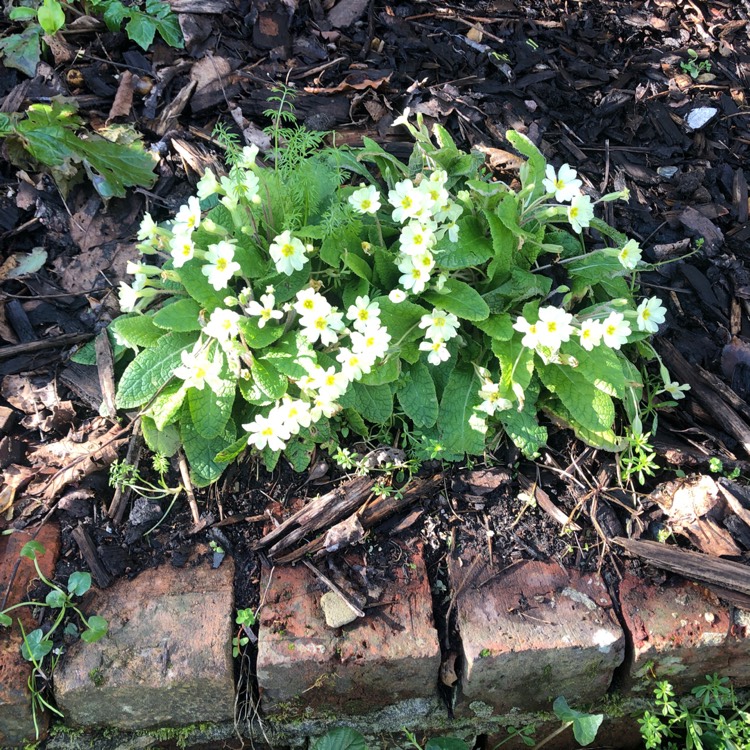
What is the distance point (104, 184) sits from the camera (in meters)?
3.29

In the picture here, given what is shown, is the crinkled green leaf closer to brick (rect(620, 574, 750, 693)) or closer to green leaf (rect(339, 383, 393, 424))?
green leaf (rect(339, 383, 393, 424))

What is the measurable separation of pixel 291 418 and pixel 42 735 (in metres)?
1.47

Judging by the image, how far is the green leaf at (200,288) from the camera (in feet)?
8.59

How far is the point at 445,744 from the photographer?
2635 mm

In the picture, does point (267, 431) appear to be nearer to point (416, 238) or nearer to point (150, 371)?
point (150, 371)

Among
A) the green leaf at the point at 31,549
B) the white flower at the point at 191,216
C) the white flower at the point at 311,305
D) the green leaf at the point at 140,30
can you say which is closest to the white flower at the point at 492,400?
the white flower at the point at 311,305

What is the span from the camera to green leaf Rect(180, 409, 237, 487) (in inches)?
108

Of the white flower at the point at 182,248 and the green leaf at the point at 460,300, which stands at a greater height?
the white flower at the point at 182,248

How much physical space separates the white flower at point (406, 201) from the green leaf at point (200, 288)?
0.73 metres

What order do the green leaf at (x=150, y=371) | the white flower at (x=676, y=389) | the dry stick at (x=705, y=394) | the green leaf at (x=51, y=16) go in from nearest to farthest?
the green leaf at (x=150, y=371), the white flower at (x=676, y=389), the dry stick at (x=705, y=394), the green leaf at (x=51, y=16)

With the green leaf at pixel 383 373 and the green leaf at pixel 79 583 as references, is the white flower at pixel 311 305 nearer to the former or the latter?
the green leaf at pixel 383 373

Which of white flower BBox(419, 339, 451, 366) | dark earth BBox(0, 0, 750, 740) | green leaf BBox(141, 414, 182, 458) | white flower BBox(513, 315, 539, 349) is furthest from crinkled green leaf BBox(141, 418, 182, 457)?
white flower BBox(513, 315, 539, 349)

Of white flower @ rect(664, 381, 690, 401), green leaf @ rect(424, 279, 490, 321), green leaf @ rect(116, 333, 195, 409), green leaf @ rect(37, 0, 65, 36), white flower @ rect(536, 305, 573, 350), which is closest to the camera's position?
white flower @ rect(536, 305, 573, 350)

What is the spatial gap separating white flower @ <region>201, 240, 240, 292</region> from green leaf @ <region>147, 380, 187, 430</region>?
47cm
